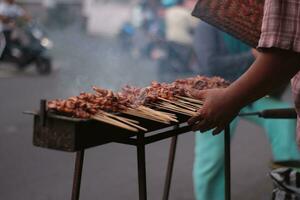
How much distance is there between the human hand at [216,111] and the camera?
187 cm

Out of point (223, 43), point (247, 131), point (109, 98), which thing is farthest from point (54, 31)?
point (109, 98)

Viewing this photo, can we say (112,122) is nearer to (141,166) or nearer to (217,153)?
(141,166)

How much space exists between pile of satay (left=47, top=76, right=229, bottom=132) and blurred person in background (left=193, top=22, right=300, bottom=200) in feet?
3.05

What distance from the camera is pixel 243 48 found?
356cm

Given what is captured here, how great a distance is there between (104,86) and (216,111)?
331cm

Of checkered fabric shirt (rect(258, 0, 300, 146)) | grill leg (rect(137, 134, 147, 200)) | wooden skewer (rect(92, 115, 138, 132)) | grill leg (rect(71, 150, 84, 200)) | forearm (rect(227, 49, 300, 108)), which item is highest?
checkered fabric shirt (rect(258, 0, 300, 146))

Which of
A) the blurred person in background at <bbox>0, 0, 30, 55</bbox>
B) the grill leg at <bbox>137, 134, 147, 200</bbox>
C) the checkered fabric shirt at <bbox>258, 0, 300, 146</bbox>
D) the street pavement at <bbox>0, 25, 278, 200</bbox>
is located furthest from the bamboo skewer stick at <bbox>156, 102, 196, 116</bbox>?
the blurred person in background at <bbox>0, 0, 30, 55</bbox>

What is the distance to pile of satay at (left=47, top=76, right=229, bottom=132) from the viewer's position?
182 cm

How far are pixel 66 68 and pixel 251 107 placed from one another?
34.1 ft

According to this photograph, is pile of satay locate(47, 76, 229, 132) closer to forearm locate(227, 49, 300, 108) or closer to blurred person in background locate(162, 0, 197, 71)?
forearm locate(227, 49, 300, 108)

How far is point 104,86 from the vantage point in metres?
5.14

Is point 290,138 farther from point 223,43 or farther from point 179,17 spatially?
point 179,17

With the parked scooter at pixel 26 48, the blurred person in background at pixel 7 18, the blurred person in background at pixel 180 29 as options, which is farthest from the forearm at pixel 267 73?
the parked scooter at pixel 26 48

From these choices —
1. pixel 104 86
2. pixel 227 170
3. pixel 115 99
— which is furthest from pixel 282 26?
pixel 104 86
